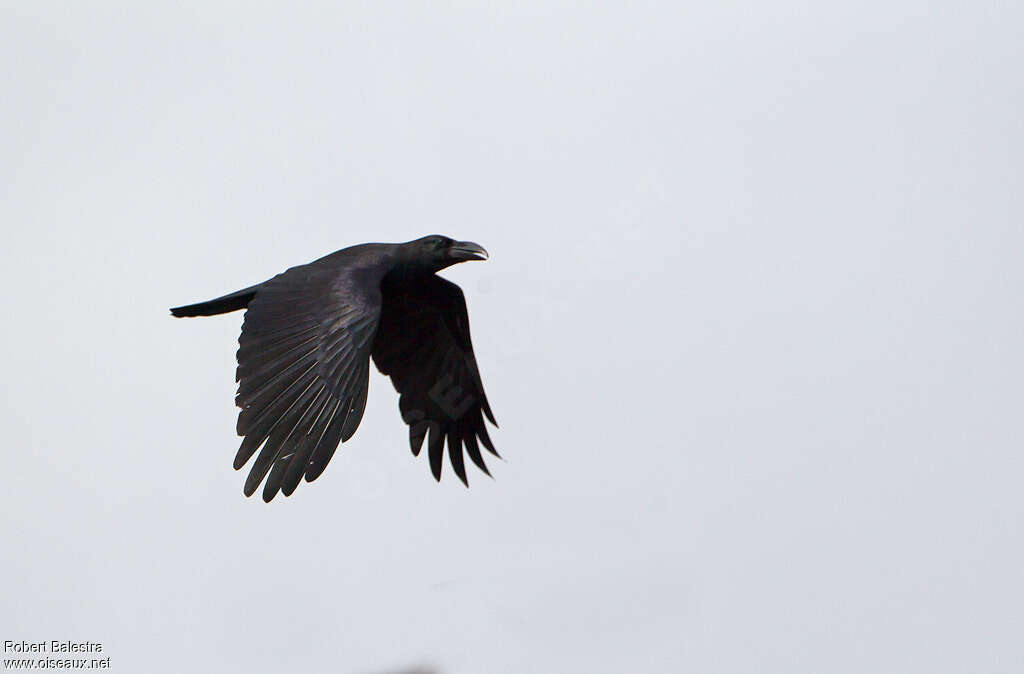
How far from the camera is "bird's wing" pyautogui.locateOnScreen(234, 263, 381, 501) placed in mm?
13055

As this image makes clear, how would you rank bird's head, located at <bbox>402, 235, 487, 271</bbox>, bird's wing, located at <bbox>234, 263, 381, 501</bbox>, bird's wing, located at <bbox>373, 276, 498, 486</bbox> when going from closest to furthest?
bird's wing, located at <bbox>234, 263, 381, 501</bbox> < bird's head, located at <bbox>402, 235, 487, 271</bbox> < bird's wing, located at <bbox>373, 276, 498, 486</bbox>

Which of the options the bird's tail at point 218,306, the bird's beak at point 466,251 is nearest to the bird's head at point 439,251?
the bird's beak at point 466,251

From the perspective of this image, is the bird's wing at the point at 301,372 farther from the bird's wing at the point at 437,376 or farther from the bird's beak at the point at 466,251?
the bird's wing at the point at 437,376

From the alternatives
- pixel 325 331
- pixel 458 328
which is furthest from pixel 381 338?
pixel 325 331

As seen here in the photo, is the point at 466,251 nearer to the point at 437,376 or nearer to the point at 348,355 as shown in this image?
the point at 437,376

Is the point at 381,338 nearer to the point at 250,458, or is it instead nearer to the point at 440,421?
the point at 440,421

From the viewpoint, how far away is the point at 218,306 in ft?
51.4

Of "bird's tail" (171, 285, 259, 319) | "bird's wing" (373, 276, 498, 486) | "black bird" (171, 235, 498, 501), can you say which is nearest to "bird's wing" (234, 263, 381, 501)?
"black bird" (171, 235, 498, 501)

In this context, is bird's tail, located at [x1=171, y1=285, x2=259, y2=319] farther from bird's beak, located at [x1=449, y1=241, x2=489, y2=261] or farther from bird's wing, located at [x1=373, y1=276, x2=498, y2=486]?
bird's beak, located at [x1=449, y1=241, x2=489, y2=261]

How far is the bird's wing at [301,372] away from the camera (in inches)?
514

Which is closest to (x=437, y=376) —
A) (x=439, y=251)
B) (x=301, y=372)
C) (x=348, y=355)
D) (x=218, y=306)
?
(x=439, y=251)

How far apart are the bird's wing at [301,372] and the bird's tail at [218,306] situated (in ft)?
2.78

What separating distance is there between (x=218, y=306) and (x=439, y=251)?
2.08 metres

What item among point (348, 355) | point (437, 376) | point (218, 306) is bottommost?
point (437, 376)
